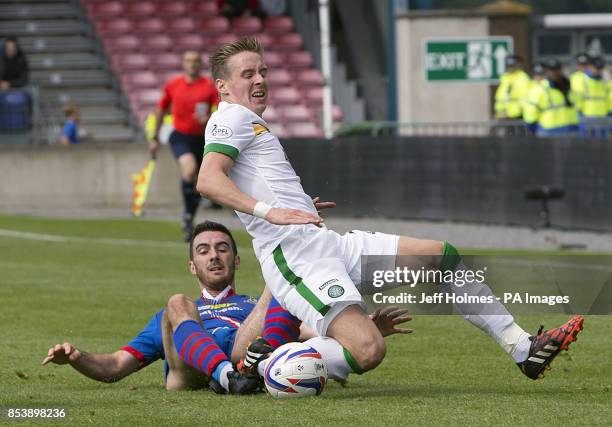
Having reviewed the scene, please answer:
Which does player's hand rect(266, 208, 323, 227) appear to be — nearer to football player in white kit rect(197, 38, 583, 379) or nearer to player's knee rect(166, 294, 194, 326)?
football player in white kit rect(197, 38, 583, 379)

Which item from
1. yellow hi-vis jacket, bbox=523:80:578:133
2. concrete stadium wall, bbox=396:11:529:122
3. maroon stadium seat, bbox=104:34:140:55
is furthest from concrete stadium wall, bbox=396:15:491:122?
yellow hi-vis jacket, bbox=523:80:578:133

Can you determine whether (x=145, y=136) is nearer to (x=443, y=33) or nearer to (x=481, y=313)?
(x=443, y=33)

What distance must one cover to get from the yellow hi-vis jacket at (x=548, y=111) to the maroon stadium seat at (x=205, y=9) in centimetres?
1123

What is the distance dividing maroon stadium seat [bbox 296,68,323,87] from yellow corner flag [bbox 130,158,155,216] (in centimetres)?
776

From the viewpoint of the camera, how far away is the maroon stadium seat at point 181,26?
31.4 metres

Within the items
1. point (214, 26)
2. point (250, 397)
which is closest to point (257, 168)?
point (250, 397)

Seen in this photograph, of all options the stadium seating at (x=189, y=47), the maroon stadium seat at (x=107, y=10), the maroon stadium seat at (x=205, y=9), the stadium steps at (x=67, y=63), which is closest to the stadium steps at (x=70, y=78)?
the stadium steps at (x=67, y=63)

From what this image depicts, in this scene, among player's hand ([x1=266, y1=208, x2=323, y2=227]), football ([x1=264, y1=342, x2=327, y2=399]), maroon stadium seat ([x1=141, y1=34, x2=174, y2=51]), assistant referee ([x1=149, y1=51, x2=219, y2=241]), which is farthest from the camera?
maroon stadium seat ([x1=141, y1=34, x2=174, y2=51])

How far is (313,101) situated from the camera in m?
30.8

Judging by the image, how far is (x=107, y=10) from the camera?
31.2m

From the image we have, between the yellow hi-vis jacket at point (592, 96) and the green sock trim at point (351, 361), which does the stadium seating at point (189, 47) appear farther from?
the green sock trim at point (351, 361)

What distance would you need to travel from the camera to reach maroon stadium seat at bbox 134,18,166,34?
31172 mm

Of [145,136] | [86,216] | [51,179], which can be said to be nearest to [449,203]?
[86,216]

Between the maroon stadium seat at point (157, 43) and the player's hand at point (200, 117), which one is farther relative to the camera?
the maroon stadium seat at point (157, 43)
